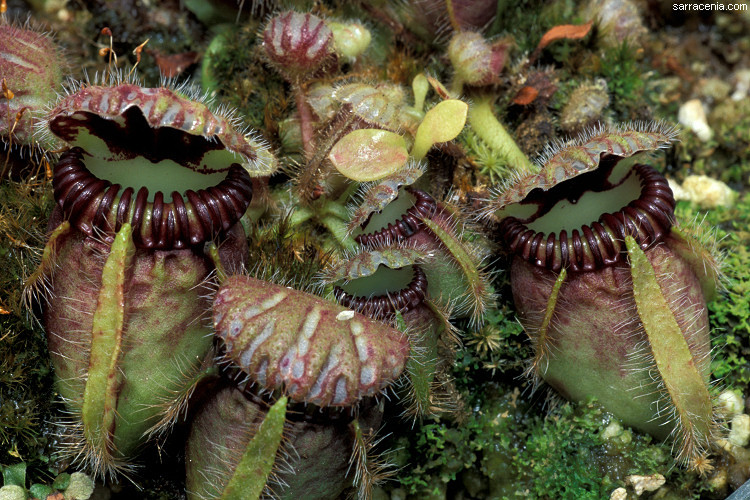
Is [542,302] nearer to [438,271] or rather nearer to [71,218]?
[438,271]

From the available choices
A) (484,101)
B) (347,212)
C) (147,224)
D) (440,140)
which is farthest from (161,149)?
(484,101)

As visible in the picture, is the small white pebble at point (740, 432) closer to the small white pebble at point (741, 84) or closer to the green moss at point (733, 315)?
the green moss at point (733, 315)

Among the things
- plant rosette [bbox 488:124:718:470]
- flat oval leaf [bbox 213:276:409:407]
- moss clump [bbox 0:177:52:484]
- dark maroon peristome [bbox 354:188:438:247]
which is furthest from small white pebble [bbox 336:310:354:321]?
moss clump [bbox 0:177:52:484]

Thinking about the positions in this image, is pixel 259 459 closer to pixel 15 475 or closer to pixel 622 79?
pixel 15 475

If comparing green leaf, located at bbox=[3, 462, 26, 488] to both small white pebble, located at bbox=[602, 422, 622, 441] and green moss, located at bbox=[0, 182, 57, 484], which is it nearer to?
green moss, located at bbox=[0, 182, 57, 484]

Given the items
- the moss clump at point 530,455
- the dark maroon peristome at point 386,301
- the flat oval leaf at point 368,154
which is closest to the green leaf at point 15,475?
the dark maroon peristome at point 386,301

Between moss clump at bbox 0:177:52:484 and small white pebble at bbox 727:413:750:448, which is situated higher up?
moss clump at bbox 0:177:52:484

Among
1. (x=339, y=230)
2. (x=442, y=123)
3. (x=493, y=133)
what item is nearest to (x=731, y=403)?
(x=493, y=133)
